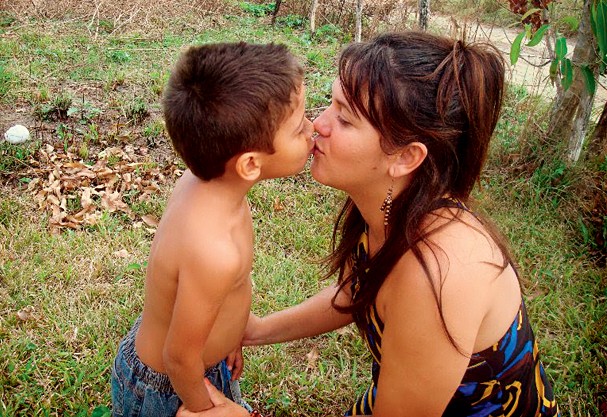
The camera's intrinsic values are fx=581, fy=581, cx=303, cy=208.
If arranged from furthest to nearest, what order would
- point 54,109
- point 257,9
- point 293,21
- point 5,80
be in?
point 257,9, point 293,21, point 5,80, point 54,109

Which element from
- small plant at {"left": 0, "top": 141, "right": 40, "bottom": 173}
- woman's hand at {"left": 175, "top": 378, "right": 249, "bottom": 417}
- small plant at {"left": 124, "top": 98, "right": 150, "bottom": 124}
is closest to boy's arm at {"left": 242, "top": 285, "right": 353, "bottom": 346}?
woman's hand at {"left": 175, "top": 378, "right": 249, "bottom": 417}

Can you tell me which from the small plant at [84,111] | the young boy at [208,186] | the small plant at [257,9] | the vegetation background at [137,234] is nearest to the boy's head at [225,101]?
the young boy at [208,186]

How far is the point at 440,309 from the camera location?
1.39 m

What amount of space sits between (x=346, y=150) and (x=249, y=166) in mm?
264

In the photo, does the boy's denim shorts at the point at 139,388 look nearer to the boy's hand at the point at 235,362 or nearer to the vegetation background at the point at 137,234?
the boy's hand at the point at 235,362

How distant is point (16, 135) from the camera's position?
13.0 ft

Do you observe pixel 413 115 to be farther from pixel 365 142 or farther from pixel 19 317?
pixel 19 317

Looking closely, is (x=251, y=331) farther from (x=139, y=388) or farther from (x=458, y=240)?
(x=458, y=240)

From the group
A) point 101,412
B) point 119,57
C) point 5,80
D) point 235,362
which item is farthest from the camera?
point 119,57

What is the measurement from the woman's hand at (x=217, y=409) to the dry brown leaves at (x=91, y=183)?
1998mm

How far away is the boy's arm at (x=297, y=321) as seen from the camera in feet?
6.66

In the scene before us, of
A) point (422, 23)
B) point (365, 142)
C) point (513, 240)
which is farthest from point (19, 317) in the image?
point (422, 23)

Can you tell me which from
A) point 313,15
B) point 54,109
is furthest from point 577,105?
point 313,15

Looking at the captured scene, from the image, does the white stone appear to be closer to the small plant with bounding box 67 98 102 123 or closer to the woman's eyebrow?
the small plant with bounding box 67 98 102 123
